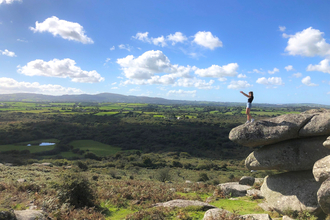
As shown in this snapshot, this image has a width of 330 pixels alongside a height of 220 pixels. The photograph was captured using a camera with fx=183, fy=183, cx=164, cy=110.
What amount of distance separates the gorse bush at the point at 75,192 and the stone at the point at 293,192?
1242cm

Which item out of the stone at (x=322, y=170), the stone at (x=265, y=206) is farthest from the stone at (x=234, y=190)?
the stone at (x=322, y=170)

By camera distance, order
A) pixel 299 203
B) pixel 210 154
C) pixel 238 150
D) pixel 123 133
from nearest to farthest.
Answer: pixel 299 203, pixel 210 154, pixel 238 150, pixel 123 133

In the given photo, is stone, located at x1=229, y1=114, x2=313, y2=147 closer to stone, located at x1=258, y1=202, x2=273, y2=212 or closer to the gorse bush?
stone, located at x1=258, y1=202, x2=273, y2=212

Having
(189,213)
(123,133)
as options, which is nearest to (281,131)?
(189,213)

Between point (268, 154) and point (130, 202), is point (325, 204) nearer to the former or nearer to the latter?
point (268, 154)

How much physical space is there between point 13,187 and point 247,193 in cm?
1992

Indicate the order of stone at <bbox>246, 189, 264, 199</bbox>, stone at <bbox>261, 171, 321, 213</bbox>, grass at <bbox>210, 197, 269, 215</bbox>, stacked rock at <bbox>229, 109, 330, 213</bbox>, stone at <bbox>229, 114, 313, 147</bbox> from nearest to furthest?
stone at <bbox>261, 171, 321, 213</bbox> → stacked rock at <bbox>229, 109, 330, 213</bbox> → stone at <bbox>229, 114, 313, 147</bbox> → grass at <bbox>210, 197, 269, 215</bbox> → stone at <bbox>246, 189, 264, 199</bbox>

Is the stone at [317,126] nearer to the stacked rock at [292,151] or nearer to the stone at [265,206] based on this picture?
the stacked rock at [292,151]

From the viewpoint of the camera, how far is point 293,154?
11852 millimetres

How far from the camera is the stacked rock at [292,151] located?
35.9 ft

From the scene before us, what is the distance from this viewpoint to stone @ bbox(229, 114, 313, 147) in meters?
11.3

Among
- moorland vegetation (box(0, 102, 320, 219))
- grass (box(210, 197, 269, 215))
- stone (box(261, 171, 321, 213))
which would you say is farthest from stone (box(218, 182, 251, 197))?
stone (box(261, 171, 321, 213))

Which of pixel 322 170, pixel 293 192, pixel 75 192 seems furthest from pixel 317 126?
pixel 75 192

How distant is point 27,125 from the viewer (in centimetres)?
9194
